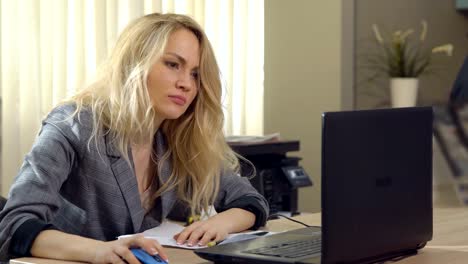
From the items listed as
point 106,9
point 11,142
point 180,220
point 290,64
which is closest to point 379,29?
point 290,64

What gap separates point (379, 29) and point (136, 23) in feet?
9.02

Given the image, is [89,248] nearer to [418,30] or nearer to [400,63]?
[400,63]

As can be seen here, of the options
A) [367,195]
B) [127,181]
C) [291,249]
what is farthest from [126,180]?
[367,195]

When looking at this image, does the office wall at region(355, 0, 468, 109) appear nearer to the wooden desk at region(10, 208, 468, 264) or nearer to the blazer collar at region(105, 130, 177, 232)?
the wooden desk at region(10, 208, 468, 264)

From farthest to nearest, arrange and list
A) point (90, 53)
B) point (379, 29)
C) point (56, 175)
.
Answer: point (379, 29), point (90, 53), point (56, 175)

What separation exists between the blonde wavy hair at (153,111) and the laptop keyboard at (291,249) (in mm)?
562

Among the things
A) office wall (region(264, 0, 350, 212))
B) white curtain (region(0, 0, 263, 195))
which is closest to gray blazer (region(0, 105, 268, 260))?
white curtain (region(0, 0, 263, 195))

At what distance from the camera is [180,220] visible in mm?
2371

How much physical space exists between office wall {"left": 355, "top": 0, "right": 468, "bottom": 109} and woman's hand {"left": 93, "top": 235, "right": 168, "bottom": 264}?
3066mm

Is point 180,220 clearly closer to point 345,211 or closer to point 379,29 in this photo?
point 345,211

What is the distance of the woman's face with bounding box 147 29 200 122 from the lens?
2.16 m

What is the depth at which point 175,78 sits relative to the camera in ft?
7.11

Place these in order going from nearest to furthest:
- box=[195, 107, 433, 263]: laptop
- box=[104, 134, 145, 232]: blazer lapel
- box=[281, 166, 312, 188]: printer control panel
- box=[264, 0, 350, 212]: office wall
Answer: box=[195, 107, 433, 263]: laptop
box=[104, 134, 145, 232]: blazer lapel
box=[281, 166, 312, 188]: printer control panel
box=[264, 0, 350, 212]: office wall

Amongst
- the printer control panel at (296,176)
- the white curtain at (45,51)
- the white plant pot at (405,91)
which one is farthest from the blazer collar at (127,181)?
the white plant pot at (405,91)
